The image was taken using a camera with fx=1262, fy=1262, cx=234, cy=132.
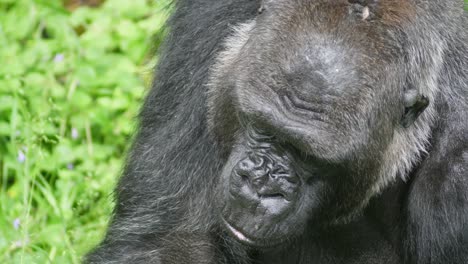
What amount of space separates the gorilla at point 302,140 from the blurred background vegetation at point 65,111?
86 centimetres

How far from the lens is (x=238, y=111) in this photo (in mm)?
7133

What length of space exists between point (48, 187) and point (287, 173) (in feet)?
9.95

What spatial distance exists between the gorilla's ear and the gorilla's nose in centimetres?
77

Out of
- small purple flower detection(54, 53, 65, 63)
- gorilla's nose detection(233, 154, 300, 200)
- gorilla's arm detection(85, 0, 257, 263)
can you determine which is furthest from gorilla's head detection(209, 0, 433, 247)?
small purple flower detection(54, 53, 65, 63)

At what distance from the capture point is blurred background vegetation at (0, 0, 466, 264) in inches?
362

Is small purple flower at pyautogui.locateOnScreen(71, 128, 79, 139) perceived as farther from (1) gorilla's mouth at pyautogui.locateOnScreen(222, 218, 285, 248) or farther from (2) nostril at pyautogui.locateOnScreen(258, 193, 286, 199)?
(2) nostril at pyautogui.locateOnScreen(258, 193, 286, 199)

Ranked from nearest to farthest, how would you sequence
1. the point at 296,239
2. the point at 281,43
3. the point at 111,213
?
1. the point at 281,43
2. the point at 296,239
3. the point at 111,213

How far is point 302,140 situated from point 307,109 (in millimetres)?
175

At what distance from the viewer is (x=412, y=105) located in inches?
287

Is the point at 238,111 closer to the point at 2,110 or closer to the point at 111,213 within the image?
the point at 111,213

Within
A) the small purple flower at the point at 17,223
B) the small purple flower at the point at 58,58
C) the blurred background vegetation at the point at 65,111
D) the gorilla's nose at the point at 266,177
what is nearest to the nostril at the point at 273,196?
the gorilla's nose at the point at 266,177

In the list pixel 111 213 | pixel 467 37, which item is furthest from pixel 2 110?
pixel 467 37

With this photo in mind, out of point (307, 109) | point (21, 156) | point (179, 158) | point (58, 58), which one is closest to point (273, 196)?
point (307, 109)

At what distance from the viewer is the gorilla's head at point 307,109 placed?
22.5 ft
